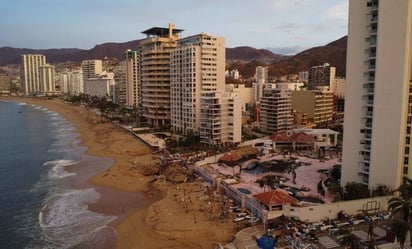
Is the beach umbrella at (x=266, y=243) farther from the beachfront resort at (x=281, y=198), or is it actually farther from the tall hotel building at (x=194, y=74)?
the tall hotel building at (x=194, y=74)

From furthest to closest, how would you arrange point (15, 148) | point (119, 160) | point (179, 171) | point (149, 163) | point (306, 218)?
point (15, 148) → point (119, 160) → point (149, 163) → point (179, 171) → point (306, 218)

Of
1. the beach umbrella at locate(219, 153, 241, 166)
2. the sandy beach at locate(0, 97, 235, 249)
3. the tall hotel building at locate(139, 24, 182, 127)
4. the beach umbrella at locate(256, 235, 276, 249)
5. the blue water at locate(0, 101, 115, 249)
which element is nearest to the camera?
the beach umbrella at locate(256, 235, 276, 249)

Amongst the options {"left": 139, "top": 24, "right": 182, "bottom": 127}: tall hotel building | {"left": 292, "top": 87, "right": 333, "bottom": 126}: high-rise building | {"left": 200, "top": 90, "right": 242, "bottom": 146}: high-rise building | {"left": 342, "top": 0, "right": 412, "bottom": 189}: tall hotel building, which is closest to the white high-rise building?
{"left": 139, "top": 24, "right": 182, "bottom": 127}: tall hotel building

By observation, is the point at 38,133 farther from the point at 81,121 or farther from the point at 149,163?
the point at 149,163

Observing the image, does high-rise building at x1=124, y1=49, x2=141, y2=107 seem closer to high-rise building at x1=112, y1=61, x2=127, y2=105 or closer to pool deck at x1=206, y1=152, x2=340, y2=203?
high-rise building at x1=112, y1=61, x2=127, y2=105

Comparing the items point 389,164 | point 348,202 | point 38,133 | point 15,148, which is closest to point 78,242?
point 348,202

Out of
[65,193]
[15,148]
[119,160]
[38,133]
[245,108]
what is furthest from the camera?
[245,108]

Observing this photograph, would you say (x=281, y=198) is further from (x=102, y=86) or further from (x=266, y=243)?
(x=102, y=86)
